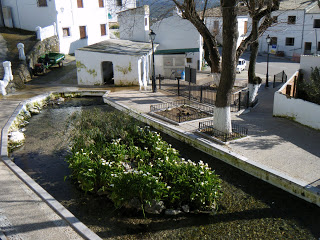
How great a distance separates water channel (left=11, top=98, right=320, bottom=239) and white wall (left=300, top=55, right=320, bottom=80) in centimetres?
1251

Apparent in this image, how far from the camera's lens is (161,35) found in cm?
2505

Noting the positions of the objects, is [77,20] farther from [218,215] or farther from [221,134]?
[218,215]

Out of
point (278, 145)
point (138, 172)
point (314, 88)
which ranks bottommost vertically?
point (278, 145)

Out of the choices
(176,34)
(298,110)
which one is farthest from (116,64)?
(298,110)

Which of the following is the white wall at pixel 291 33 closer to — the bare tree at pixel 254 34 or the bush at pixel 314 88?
the bare tree at pixel 254 34

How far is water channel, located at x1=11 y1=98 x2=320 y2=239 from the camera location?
7.50 m

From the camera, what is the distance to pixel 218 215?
8156 mm

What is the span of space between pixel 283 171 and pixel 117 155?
5.09m

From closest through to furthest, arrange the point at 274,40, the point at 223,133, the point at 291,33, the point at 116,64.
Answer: the point at 223,133, the point at 116,64, the point at 291,33, the point at 274,40

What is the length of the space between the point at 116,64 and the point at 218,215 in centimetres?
1474

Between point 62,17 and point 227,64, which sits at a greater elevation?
point 62,17

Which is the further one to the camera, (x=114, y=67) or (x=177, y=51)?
(x=177, y=51)

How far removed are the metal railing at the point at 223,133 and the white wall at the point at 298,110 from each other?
2.86 metres

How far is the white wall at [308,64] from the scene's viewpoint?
19.9m
